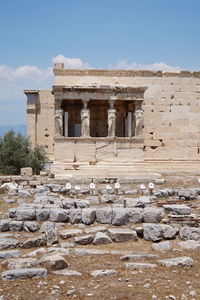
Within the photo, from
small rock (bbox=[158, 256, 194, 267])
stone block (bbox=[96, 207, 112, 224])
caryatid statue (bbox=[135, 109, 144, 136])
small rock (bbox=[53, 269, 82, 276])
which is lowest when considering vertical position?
small rock (bbox=[53, 269, 82, 276])

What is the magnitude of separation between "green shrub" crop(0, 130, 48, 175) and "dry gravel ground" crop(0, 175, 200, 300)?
16.6m

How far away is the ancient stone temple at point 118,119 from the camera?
19969 mm

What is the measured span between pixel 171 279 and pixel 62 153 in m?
14.5

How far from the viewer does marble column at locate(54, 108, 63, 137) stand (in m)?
19.9

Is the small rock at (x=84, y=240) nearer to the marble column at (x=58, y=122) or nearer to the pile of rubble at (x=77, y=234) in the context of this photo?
the pile of rubble at (x=77, y=234)

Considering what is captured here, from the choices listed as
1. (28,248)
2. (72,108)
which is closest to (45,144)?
(72,108)

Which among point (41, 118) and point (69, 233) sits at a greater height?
point (41, 118)

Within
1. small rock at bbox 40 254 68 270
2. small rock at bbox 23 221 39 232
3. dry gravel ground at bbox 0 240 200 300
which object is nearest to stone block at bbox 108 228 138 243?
dry gravel ground at bbox 0 240 200 300

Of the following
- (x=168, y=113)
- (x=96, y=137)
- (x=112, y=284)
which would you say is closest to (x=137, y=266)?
(x=112, y=284)

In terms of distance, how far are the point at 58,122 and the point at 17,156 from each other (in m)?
4.12

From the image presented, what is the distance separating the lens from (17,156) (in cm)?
2286

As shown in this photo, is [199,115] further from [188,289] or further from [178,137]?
[188,289]

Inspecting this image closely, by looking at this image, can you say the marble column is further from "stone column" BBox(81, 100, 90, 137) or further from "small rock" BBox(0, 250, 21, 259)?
"small rock" BBox(0, 250, 21, 259)

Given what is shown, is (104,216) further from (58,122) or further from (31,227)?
(58,122)
